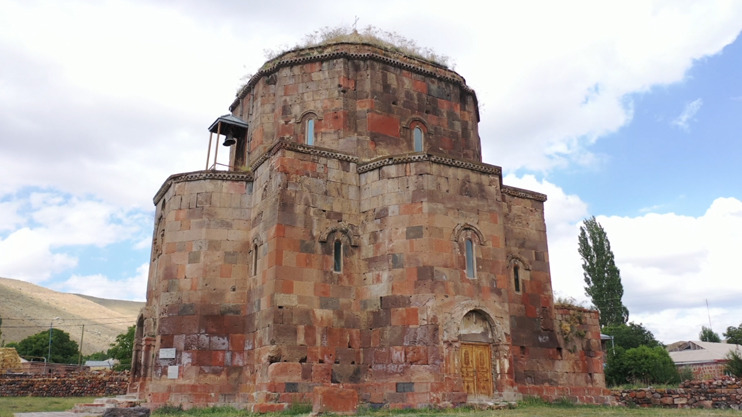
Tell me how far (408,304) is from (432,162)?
11.3 feet

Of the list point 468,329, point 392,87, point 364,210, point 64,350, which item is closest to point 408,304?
point 468,329

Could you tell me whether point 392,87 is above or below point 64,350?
above

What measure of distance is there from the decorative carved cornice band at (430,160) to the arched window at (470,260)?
1.92 metres

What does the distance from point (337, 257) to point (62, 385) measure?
14.9 m

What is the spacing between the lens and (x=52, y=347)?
169 ft

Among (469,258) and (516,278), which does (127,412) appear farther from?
(516,278)

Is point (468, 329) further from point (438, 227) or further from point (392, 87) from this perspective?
point (392, 87)

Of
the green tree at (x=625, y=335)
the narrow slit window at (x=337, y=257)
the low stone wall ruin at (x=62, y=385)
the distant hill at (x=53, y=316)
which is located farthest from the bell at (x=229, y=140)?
the distant hill at (x=53, y=316)

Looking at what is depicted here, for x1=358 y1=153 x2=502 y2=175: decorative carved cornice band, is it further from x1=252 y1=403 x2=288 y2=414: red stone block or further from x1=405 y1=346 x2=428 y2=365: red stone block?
x1=252 y1=403 x2=288 y2=414: red stone block

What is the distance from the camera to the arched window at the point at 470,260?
1361 centimetres

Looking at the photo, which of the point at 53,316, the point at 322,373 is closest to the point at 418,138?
the point at 322,373

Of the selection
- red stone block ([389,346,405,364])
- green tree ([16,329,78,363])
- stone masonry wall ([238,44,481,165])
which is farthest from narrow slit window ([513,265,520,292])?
green tree ([16,329,78,363])

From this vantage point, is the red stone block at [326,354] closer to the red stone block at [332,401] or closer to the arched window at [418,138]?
the red stone block at [332,401]

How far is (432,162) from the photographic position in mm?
13961
